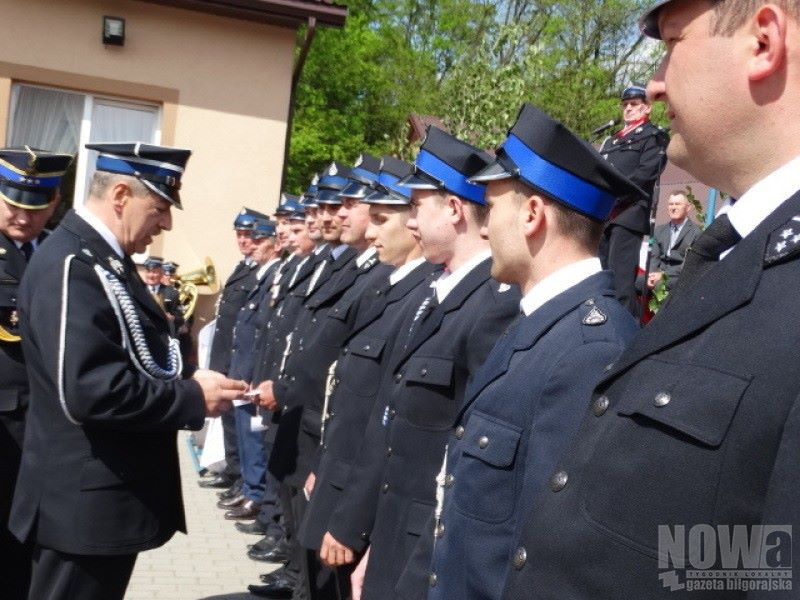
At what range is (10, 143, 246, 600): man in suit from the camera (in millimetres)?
3588

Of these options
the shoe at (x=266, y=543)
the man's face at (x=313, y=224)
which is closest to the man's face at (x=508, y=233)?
the shoe at (x=266, y=543)

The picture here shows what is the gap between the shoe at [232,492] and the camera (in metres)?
8.81

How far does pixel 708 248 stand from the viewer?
160 centimetres

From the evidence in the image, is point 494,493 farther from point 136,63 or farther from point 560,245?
point 136,63

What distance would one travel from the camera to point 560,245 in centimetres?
267

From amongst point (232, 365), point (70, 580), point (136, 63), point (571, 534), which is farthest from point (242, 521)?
point (571, 534)

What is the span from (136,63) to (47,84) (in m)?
1.04

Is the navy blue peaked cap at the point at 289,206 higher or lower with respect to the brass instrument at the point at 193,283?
higher

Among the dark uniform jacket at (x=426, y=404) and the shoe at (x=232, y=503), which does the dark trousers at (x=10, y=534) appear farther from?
the shoe at (x=232, y=503)

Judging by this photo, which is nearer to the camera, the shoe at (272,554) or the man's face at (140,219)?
the man's face at (140,219)

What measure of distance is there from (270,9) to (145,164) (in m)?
8.48

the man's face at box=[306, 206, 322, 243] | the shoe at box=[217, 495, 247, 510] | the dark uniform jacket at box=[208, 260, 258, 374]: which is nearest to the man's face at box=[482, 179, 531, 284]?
the man's face at box=[306, 206, 322, 243]

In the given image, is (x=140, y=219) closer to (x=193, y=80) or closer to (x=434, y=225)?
(x=434, y=225)

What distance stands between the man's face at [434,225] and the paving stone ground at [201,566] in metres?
3.23
